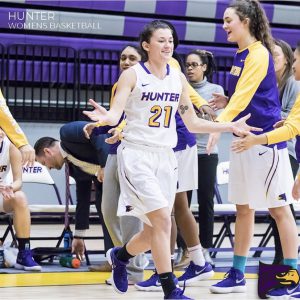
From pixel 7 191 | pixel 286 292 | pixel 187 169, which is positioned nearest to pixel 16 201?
pixel 7 191

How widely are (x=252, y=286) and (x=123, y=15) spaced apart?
6.56m

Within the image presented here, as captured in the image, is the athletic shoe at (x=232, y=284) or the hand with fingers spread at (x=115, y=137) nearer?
the hand with fingers spread at (x=115, y=137)

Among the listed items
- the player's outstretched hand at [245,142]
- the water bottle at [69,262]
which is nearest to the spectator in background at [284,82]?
the player's outstretched hand at [245,142]

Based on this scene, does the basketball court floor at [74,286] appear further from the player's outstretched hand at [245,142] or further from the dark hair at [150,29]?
the dark hair at [150,29]

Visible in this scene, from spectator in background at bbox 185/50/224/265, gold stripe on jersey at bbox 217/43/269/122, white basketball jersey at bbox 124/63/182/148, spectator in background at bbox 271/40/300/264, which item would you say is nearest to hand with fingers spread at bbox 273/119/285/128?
gold stripe on jersey at bbox 217/43/269/122

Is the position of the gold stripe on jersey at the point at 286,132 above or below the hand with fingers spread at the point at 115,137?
above

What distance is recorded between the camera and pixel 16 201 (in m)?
6.23

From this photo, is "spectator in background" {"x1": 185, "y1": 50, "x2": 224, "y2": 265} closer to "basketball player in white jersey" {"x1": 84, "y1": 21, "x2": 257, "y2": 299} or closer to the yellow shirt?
"basketball player in white jersey" {"x1": 84, "y1": 21, "x2": 257, "y2": 299}

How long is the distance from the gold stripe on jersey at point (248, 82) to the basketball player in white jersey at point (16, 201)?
2003 mm

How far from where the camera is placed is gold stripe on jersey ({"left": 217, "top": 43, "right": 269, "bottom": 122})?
4.64m

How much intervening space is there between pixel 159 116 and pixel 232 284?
3.75 feet

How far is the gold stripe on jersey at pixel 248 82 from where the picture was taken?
183 inches

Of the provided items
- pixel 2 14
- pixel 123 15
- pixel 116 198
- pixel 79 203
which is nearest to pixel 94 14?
pixel 123 15

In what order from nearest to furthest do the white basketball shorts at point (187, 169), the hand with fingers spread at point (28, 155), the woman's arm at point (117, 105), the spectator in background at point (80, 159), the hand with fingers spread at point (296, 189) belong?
1. the woman's arm at point (117, 105)
2. the hand with fingers spread at point (28, 155)
3. the hand with fingers spread at point (296, 189)
4. the white basketball shorts at point (187, 169)
5. the spectator in background at point (80, 159)
